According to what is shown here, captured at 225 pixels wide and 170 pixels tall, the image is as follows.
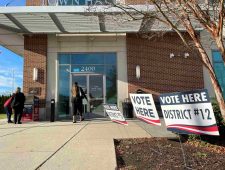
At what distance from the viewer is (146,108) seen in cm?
607

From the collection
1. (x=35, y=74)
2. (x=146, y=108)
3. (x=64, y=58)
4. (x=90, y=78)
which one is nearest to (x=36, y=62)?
(x=35, y=74)

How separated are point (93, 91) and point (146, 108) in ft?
39.6

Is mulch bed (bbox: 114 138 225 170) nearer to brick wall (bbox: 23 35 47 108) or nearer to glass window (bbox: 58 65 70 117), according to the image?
glass window (bbox: 58 65 70 117)

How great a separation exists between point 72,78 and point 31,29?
3.61m

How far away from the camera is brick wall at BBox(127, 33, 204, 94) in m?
17.6

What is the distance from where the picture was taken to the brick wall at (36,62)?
1752cm

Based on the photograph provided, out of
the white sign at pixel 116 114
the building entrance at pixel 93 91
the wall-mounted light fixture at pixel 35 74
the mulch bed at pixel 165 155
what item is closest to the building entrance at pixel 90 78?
the building entrance at pixel 93 91

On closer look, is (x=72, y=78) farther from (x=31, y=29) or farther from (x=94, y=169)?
(x=94, y=169)

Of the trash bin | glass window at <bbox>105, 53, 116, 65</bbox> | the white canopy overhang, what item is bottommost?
the trash bin

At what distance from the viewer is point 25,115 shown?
16500 millimetres

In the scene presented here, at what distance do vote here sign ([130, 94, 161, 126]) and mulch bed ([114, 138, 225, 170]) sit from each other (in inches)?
27.9

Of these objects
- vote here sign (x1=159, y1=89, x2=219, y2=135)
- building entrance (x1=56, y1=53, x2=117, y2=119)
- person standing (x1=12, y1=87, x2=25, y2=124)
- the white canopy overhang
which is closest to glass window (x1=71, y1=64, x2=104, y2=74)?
building entrance (x1=56, y1=53, x2=117, y2=119)

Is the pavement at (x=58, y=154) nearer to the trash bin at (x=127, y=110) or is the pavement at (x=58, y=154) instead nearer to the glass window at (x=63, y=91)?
the trash bin at (x=127, y=110)

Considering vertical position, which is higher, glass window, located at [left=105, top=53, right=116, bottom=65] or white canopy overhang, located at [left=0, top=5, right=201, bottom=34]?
white canopy overhang, located at [left=0, top=5, right=201, bottom=34]
